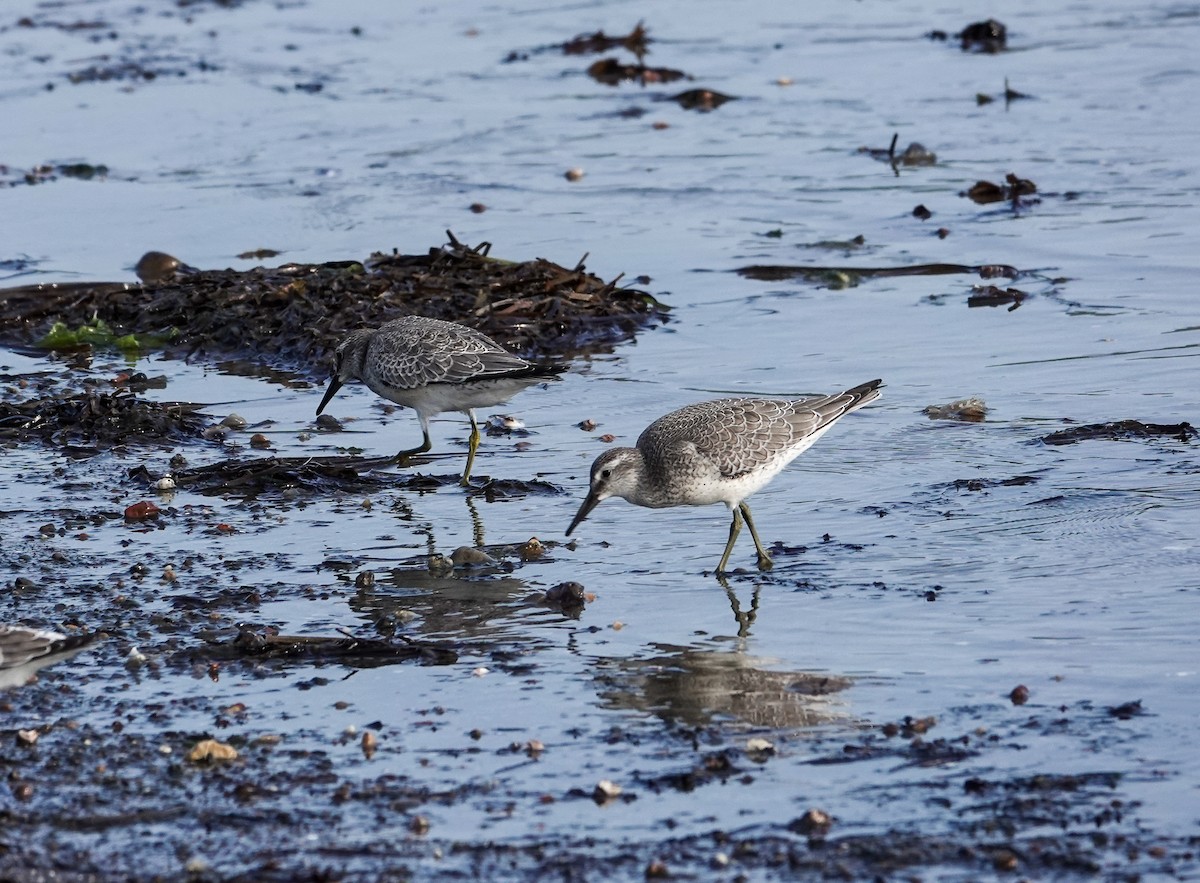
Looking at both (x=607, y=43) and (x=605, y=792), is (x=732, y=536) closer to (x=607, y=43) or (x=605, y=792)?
(x=605, y=792)

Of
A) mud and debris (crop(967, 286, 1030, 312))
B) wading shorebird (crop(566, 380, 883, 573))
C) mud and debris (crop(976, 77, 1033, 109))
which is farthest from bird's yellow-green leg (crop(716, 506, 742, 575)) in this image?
mud and debris (crop(976, 77, 1033, 109))

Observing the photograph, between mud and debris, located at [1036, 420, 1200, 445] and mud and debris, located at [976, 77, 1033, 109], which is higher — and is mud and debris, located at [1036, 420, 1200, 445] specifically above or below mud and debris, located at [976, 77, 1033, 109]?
below

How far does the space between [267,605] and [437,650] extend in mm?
1019

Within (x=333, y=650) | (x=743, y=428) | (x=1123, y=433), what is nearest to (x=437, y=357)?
(x=743, y=428)

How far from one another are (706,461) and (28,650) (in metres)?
3.31

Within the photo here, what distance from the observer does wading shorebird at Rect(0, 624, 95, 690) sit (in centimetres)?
658

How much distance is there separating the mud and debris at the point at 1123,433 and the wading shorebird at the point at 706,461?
1.72 metres

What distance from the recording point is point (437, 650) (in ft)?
24.0

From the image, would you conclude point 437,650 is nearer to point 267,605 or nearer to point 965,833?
point 267,605

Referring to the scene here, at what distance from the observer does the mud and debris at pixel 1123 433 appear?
381 inches

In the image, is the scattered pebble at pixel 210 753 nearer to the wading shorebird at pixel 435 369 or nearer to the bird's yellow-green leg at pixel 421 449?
the wading shorebird at pixel 435 369

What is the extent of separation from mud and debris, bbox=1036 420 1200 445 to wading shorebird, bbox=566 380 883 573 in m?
1.72

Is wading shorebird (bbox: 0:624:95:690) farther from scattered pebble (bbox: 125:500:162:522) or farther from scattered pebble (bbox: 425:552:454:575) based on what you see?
scattered pebble (bbox: 125:500:162:522)

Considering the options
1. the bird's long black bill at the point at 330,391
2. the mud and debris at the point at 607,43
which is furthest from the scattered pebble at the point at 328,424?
the mud and debris at the point at 607,43
